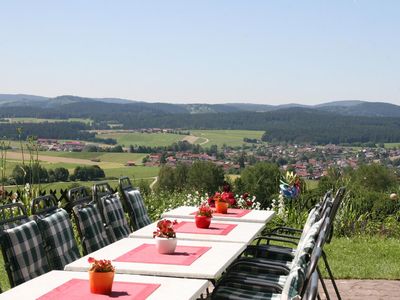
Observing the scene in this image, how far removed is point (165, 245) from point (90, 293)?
86 cm

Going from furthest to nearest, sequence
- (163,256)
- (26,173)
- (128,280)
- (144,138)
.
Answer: (144,138)
(26,173)
(163,256)
(128,280)

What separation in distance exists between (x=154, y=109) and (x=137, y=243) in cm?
7938

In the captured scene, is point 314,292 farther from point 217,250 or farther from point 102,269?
point 217,250

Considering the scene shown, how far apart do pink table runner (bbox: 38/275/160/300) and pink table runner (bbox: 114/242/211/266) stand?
47 centimetres

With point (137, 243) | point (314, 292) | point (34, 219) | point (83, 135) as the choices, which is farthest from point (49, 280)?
point (83, 135)

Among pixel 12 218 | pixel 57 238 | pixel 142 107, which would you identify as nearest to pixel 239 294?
pixel 57 238

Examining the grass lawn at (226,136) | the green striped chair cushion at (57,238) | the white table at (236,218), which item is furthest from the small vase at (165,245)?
the grass lawn at (226,136)

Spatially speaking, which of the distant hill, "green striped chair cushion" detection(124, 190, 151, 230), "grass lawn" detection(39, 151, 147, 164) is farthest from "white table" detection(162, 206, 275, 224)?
the distant hill

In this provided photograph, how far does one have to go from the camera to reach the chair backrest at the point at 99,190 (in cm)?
471

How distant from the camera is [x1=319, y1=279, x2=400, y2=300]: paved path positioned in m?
5.30

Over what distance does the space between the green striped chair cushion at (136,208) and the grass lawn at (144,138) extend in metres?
49.6

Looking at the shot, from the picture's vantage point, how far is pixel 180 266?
10.9ft

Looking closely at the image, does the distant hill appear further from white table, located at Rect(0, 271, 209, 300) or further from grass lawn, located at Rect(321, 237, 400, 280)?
white table, located at Rect(0, 271, 209, 300)

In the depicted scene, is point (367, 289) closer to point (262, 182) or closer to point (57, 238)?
point (57, 238)
